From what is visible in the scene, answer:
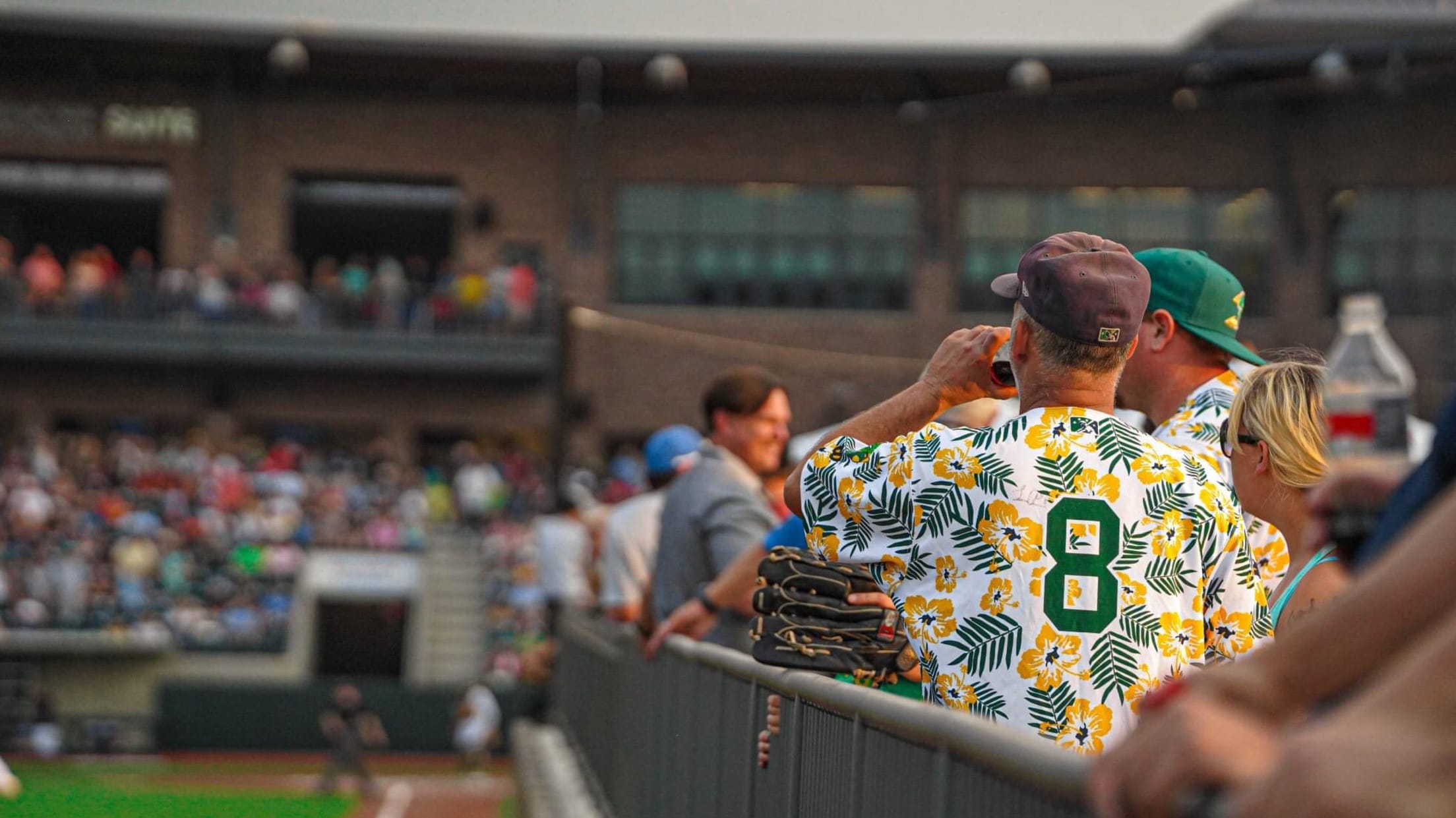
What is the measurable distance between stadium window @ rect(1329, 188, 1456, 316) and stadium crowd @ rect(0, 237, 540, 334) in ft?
50.7

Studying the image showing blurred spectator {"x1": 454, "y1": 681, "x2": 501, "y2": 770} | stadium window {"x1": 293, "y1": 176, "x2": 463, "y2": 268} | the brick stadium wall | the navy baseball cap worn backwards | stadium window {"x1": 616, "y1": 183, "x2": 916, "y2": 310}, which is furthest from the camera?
stadium window {"x1": 293, "y1": 176, "x2": 463, "y2": 268}

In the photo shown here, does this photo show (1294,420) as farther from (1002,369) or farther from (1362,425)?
(1362,425)

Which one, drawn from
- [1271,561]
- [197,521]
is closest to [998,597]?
[1271,561]

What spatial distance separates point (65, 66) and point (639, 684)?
101ft

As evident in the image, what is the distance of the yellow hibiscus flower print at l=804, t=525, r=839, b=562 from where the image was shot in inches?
137

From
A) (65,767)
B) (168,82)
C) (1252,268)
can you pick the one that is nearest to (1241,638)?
(65,767)

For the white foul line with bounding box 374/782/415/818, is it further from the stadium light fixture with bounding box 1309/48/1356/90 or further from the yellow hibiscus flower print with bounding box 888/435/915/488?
the yellow hibiscus flower print with bounding box 888/435/915/488

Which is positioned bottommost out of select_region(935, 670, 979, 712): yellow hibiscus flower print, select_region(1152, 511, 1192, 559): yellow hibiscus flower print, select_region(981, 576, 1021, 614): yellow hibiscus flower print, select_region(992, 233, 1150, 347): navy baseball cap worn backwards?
select_region(935, 670, 979, 712): yellow hibiscus flower print

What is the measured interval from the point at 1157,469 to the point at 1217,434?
99 centimetres

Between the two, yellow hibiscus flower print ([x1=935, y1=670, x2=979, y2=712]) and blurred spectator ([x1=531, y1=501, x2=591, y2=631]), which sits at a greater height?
yellow hibiscus flower print ([x1=935, y1=670, x2=979, y2=712])

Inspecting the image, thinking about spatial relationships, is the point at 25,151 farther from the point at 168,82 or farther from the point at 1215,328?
the point at 1215,328

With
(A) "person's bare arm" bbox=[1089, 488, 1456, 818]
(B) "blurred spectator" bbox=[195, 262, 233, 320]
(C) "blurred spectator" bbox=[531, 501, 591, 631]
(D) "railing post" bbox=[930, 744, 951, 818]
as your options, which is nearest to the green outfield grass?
(C) "blurred spectator" bbox=[531, 501, 591, 631]

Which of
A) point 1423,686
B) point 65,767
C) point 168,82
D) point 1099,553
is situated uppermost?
point 168,82

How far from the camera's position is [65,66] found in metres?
34.7
